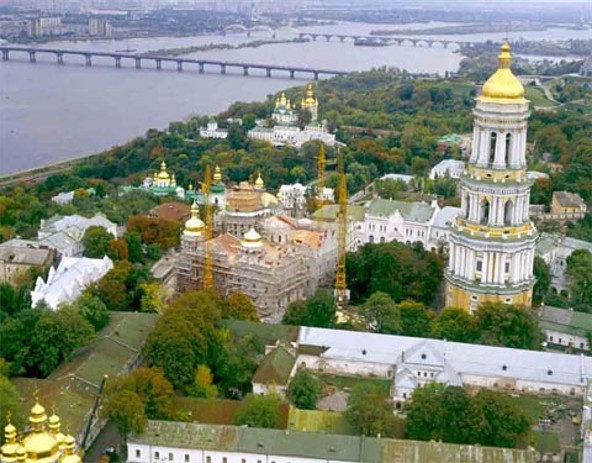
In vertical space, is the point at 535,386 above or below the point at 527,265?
below

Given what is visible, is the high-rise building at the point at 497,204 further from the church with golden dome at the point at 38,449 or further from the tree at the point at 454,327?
the church with golden dome at the point at 38,449

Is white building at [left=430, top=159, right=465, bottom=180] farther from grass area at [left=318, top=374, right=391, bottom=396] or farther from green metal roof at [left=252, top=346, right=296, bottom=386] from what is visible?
green metal roof at [left=252, top=346, right=296, bottom=386]

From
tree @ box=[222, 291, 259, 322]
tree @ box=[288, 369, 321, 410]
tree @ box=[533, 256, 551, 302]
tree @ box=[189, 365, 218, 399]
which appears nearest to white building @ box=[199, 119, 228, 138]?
tree @ box=[533, 256, 551, 302]

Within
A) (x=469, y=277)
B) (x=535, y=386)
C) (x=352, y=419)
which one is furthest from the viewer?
(x=469, y=277)

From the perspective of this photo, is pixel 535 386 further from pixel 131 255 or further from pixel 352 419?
pixel 131 255

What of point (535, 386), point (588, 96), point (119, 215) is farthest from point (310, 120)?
point (535, 386)

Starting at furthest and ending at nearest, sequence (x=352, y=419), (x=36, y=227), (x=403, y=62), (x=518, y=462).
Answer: (x=403, y=62) < (x=36, y=227) < (x=352, y=419) < (x=518, y=462)

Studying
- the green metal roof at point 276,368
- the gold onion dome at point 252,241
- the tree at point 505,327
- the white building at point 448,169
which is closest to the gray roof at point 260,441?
the green metal roof at point 276,368

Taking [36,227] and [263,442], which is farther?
[36,227]
